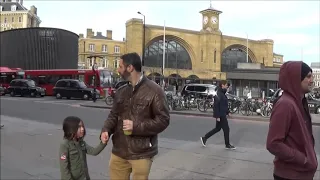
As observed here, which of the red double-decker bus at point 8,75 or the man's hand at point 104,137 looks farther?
the red double-decker bus at point 8,75

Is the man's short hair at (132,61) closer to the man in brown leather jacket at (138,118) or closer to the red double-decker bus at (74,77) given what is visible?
the man in brown leather jacket at (138,118)

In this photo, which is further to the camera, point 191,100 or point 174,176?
point 191,100

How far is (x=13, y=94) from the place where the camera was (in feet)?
114

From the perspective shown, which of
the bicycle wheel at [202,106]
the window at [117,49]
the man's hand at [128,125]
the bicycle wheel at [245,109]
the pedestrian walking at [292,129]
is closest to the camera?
the pedestrian walking at [292,129]

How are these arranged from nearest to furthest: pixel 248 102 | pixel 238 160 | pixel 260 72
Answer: pixel 238 160 → pixel 248 102 → pixel 260 72

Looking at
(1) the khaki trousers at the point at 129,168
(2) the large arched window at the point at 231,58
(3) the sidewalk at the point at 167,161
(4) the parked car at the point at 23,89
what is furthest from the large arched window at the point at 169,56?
(1) the khaki trousers at the point at 129,168

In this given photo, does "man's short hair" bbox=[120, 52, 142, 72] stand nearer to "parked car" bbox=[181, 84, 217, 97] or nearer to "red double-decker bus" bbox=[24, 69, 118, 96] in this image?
"parked car" bbox=[181, 84, 217, 97]

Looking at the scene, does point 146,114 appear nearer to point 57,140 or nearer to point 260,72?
point 57,140

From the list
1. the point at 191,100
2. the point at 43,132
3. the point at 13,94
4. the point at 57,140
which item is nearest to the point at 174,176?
the point at 57,140

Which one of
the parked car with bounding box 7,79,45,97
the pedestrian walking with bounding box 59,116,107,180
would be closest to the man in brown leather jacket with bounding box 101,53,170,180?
the pedestrian walking with bounding box 59,116,107,180

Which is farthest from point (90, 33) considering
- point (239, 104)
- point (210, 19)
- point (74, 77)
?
point (239, 104)

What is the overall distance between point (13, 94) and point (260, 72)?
26.1m

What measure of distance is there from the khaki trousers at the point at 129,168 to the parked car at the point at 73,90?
2988 centimetres

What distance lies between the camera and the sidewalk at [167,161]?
622 cm
